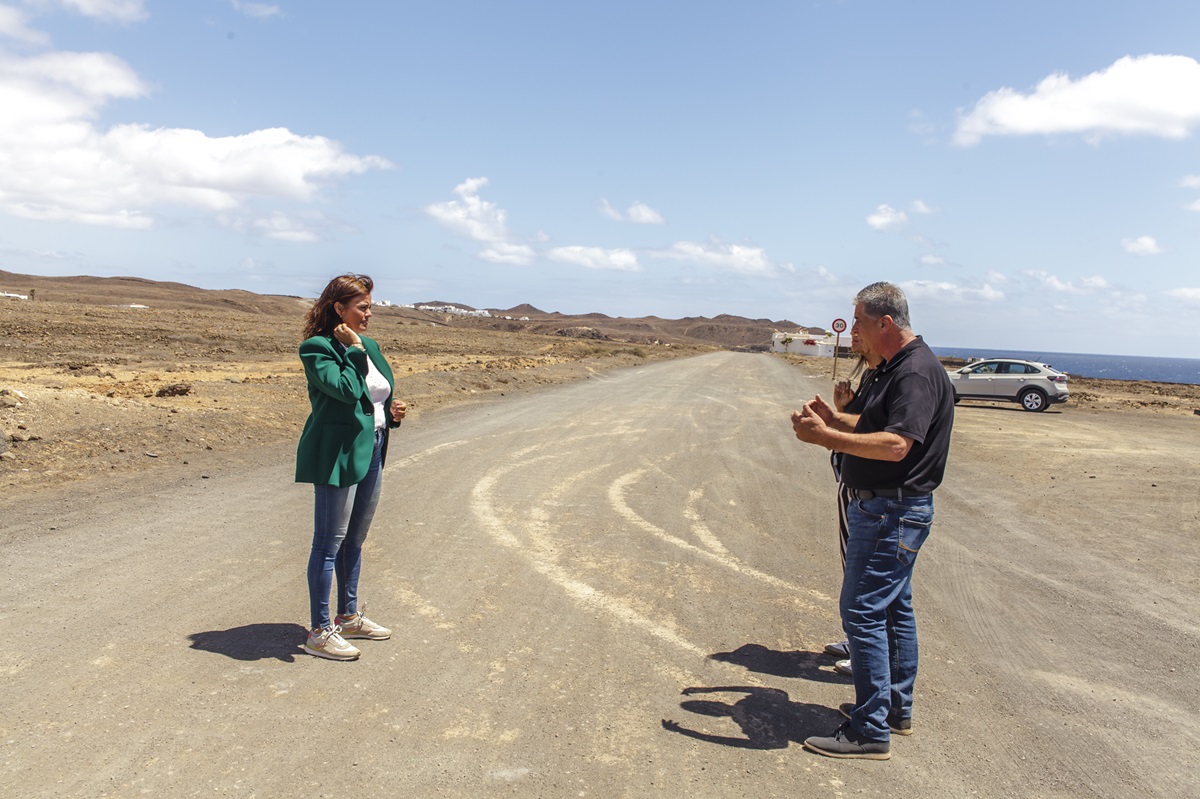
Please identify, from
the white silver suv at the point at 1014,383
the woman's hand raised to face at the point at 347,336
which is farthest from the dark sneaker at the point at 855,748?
→ the white silver suv at the point at 1014,383

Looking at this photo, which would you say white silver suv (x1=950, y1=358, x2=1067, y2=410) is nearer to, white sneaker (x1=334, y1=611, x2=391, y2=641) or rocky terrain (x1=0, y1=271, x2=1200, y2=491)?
rocky terrain (x1=0, y1=271, x2=1200, y2=491)

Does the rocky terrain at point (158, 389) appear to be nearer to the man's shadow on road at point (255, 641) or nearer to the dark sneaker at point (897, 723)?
the man's shadow on road at point (255, 641)

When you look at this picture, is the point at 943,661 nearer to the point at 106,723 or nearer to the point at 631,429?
the point at 106,723

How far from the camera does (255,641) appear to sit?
432cm

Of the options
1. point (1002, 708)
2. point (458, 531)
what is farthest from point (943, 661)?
point (458, 531)

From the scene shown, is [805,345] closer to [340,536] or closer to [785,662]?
[785,662]

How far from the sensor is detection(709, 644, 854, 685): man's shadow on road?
4262mm

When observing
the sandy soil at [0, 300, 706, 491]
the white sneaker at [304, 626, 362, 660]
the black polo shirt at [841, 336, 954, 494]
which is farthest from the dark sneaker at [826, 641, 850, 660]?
the sandy soil at [0, 300, 706, 491]

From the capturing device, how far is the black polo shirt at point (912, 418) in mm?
3371

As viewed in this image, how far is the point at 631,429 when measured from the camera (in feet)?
47.5

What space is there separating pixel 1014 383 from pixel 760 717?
2374 centimetres

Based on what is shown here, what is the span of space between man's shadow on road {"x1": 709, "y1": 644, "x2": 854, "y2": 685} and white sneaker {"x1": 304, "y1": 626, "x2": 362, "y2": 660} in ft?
6.44

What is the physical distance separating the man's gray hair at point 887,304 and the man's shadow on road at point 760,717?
74.9 inches

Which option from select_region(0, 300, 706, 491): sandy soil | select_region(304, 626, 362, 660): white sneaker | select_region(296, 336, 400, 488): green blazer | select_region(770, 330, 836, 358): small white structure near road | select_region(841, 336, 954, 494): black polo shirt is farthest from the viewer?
select_region(770, 330, 836, 358): small white structure near road
